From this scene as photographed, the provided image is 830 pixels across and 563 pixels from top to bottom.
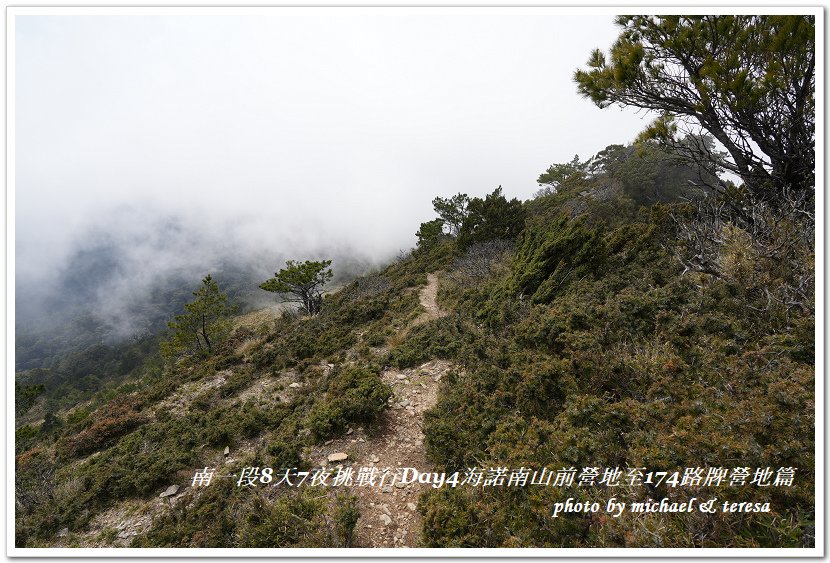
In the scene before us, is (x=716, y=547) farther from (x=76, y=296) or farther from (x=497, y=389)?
(x=76, y=296)

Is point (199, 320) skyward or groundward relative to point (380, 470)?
groundward

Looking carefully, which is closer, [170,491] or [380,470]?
[380,470]

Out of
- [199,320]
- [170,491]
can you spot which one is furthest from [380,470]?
[199,320]

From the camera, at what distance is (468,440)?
4.84 metres

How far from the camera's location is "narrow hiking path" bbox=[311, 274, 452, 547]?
3869mm

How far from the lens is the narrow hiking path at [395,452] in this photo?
3869mm

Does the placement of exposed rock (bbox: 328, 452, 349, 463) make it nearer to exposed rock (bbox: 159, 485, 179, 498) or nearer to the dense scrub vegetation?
the dense scrub vegetation

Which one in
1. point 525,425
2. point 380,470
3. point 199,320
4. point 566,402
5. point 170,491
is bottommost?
point 170,491

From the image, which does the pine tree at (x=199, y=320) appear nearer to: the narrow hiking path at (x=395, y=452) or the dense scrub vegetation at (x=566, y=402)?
the dense scrub vegetation at (x=566, y=402)

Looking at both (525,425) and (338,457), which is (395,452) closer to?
(338,457)

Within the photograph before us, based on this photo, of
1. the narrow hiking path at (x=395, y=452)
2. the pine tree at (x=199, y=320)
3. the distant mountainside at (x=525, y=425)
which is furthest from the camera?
the pine tree at (x=199, y=320)

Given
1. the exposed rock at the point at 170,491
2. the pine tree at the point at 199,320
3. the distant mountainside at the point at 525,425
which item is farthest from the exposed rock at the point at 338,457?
the pine tree at the point at 199,320

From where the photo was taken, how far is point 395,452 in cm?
546

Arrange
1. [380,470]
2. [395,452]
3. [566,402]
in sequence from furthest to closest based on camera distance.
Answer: [395,452] → [380,470] → [566,402]
